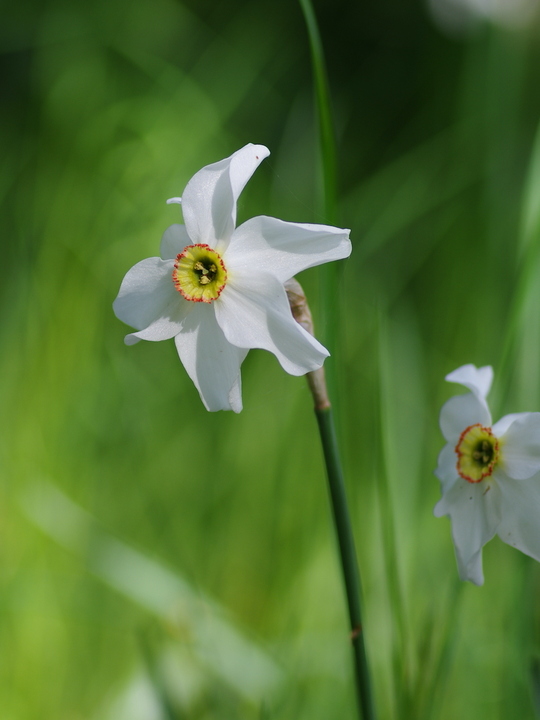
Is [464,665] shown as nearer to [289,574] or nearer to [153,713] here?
[289,574]

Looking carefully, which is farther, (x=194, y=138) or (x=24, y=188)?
(x=24, y=188)

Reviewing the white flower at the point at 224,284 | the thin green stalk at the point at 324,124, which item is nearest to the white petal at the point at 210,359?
the white flower at the point at 224,284

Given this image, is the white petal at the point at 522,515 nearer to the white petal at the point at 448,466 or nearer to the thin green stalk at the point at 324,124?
the white petal at the point at 448,466

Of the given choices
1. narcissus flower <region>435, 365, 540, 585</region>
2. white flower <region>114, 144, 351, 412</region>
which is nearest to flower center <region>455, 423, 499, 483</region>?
narcissus flower <region>435, 365, 540, 585</region>

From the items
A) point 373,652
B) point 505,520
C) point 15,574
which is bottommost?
point 373,652

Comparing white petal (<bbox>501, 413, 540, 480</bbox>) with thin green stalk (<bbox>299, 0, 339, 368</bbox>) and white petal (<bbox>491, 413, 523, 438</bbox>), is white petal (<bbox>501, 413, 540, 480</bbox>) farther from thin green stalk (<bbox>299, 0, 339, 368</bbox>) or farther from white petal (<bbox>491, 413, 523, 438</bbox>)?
thin green stalk (<bbox>299, 0, 339, 368</bbox>)

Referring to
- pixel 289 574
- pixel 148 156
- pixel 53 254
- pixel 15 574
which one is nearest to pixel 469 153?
pixel 148 156

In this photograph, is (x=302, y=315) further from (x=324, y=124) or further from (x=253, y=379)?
(x=253, y=379)
